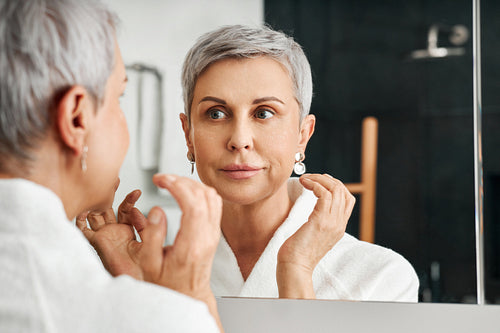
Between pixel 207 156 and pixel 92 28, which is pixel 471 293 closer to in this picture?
pixel 207 156

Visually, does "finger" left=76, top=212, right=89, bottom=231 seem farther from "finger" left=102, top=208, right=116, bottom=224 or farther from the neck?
the neck

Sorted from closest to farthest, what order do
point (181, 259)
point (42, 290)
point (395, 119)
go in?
point (42, 290)
point (181, 259)
point (395, 119)

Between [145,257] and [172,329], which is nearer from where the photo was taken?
[172,329]

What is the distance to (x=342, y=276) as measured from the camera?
2.24 feet

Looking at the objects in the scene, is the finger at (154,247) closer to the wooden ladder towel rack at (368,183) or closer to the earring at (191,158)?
the earring at (191,158)

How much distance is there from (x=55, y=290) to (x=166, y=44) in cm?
38

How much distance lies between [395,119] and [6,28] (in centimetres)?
47

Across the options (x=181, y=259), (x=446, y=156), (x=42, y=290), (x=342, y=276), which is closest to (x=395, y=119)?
(x=446, y=156)

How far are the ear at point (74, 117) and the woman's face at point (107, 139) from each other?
1 cm

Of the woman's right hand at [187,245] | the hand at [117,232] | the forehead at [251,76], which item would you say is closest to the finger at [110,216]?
the hand at [117,232]

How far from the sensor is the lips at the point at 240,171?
0.69 m

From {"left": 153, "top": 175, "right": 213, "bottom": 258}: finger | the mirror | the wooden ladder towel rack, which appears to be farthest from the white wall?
the wooden ladder towel rack

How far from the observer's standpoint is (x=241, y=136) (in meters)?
0.68

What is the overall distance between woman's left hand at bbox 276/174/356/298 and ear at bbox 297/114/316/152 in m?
0.05
